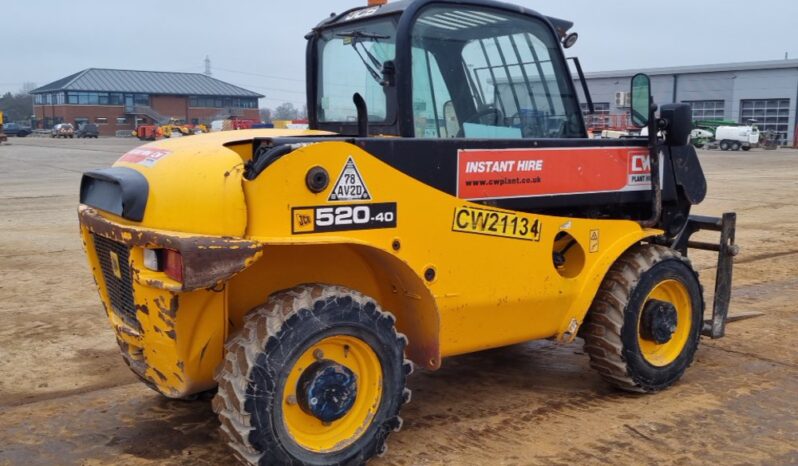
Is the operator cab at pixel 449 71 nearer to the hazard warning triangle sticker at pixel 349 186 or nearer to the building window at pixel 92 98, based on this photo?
the hazard warning triangle sticker at pixel 349 186

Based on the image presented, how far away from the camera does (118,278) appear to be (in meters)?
3.82

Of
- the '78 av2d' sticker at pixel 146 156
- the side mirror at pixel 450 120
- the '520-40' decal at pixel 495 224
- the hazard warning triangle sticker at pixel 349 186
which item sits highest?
the side mirror at pixel 450 120

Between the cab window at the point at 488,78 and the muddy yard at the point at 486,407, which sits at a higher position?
the cab window at the point at 488,78

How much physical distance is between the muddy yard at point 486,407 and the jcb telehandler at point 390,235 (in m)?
0.36

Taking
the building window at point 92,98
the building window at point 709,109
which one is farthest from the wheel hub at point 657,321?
the building window at point 92,98

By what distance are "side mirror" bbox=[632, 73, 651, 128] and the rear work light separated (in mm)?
2899

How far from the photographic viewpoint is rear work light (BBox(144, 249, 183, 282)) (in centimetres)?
319

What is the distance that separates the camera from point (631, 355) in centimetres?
474

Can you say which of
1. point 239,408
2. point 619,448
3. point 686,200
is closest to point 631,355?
point 619,448

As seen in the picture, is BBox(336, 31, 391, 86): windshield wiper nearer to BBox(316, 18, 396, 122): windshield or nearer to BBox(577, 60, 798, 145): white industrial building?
BBox(316, 18, 396, 122): windshield

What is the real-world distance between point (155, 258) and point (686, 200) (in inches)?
139

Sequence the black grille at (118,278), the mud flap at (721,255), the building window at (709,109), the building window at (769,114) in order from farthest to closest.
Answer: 1. the building window at (709,109)
2. the building window at (769,114)
3. the mud flap at (721,255)
4. the black grille at (118,278)

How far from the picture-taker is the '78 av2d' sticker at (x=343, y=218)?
3379 mm

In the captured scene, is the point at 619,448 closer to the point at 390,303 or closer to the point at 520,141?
the point at 390,303
